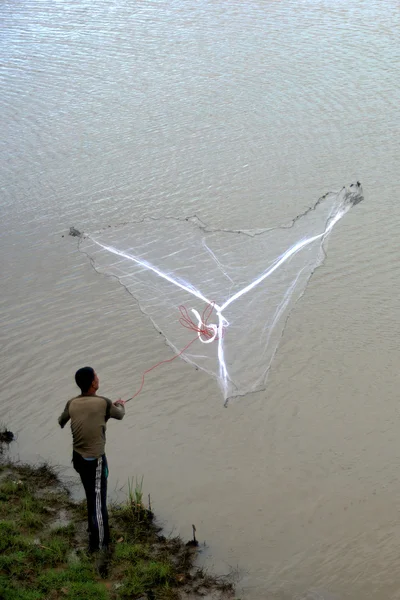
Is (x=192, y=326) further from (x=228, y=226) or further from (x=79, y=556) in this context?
(x=228, y=226)

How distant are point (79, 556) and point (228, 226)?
5.50m

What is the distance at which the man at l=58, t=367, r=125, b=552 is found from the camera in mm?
4699

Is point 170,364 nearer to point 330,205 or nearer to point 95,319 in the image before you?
point 95,319

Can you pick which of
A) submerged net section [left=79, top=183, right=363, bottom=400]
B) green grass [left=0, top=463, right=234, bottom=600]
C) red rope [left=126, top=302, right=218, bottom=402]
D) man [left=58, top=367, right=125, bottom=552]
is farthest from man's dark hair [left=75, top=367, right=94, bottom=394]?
red rope [left=126, top=302, right=218, bottom=402]

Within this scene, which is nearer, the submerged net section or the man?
the man

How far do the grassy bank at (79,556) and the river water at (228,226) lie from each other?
0.27 meters

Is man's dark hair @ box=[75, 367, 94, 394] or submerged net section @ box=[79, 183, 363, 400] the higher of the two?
submerged net section @ box=[79, 183, 363, 400]

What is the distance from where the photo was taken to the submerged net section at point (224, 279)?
6.56 metres

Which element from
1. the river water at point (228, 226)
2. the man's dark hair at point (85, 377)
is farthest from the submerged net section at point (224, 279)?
the man's dark hair at point (85, 377)

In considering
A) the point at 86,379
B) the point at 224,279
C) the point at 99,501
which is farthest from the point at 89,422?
the point at 224,279

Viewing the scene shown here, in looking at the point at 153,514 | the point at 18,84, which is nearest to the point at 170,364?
the point at 153,514

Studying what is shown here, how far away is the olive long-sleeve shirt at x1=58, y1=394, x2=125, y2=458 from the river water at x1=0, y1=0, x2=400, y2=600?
3.95 ft

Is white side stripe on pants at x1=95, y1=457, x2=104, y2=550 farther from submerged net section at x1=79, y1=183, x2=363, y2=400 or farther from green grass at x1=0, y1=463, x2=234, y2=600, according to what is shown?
submerged net section at x1=79, y1=183, x2=363, y2=400

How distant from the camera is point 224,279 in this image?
293 inches
